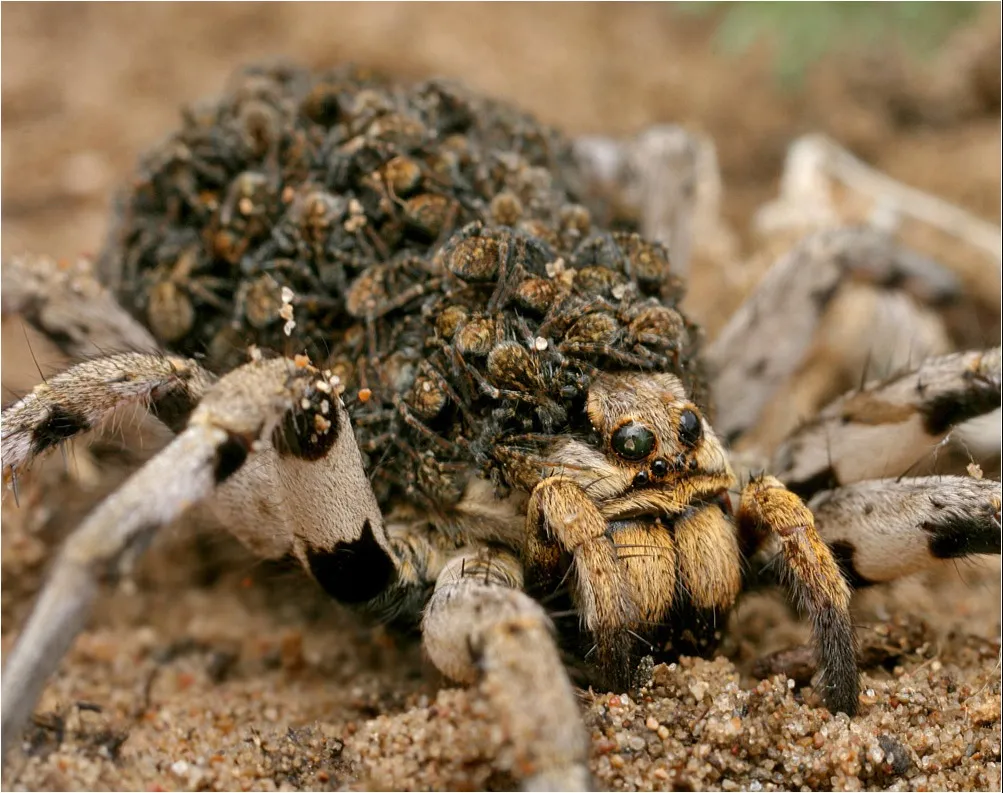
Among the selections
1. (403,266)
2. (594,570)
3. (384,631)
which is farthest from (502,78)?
(594,570)

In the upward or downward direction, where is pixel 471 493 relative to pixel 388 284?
downward

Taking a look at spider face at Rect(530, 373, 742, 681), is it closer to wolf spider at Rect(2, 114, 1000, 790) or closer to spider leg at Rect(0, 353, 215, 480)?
wolf spider at Rect(2, 114, 1000, 790)

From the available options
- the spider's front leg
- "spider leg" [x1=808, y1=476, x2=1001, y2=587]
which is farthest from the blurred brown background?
the spider's front leg

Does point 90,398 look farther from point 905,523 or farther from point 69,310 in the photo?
point 905,523

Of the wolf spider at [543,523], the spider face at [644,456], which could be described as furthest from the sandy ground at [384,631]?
the spider face at [644,456]

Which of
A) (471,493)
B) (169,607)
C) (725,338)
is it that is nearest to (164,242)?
(169,607)

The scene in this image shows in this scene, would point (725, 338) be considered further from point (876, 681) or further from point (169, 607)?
point (169, 607)
